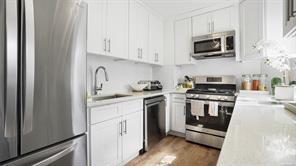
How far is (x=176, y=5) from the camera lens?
2.77 m

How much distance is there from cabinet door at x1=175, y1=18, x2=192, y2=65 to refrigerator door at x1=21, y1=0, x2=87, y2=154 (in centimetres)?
230

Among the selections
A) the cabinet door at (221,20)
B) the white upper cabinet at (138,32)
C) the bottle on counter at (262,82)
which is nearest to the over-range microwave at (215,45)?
the cabinet door at (221,20)

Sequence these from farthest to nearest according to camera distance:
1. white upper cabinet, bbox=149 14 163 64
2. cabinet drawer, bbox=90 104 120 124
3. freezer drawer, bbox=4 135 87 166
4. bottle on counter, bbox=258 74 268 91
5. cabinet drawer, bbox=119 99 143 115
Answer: white upper cabinet, bbox=149 14 163 64, bottle on counter, bbox=258 74 268 91, cabinet drawer, bbox=119 99 143 115, cabinet drawer, bbox=90 104 120 124, freezer drawer, bbox=4 135 87 166

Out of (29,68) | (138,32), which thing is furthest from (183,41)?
(29,68)

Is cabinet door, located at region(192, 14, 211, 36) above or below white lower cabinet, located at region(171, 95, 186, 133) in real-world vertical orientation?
above

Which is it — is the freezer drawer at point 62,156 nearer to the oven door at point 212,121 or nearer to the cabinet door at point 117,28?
the cabinet door at point 117,28

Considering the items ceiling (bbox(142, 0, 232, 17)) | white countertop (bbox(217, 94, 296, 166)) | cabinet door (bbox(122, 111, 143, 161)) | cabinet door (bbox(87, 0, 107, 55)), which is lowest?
cabinet door (bbox(122, 111, 143, 161))

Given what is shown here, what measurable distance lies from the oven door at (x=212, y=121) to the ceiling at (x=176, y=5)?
175 centimetres

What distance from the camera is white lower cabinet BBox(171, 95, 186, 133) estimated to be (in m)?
2.93

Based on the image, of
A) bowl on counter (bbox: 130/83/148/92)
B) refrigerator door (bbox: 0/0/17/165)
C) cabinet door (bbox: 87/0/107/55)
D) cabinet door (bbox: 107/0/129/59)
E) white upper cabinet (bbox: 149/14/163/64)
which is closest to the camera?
refrigerator door (bbox: 0/0/17/165)

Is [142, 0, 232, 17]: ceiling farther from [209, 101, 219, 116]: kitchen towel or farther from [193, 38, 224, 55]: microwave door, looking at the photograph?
[209, 101, 219, 116]: kitchen towel

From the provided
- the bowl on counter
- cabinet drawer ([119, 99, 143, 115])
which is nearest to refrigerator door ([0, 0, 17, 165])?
cabinet drawer ([119, 99, 143, 115])

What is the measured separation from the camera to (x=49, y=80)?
3.24ft

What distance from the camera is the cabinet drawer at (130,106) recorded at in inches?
73.9
